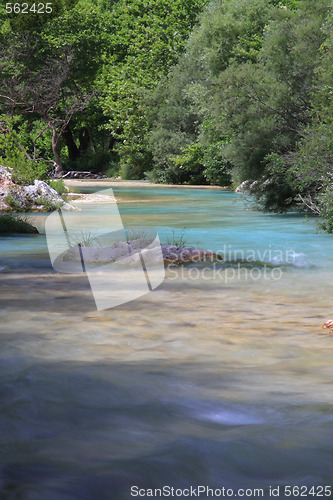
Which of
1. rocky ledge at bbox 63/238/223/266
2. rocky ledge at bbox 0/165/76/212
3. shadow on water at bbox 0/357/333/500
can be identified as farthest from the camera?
rocky ledge at bbox 0/165/76/212

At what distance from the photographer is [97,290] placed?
838 cm

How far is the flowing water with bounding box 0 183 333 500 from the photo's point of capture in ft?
11.4

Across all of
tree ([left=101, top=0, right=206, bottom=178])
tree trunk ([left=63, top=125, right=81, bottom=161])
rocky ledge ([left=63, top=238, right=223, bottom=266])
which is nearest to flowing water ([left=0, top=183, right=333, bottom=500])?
rocky ledge ([left=63, top=238, right=223, bottom=266])

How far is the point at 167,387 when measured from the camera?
187 inches

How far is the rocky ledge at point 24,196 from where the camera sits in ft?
65.2

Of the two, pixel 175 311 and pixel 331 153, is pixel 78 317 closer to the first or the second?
pixel 175 311

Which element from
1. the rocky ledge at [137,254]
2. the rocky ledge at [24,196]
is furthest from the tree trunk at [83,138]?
the rocky ledge at [137,254]

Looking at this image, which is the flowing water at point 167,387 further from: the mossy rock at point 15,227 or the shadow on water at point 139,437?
the mossy rock at point 15,227

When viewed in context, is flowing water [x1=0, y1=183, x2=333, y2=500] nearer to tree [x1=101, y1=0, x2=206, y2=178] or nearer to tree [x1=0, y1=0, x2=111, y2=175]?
tree [x1=101, y1=0, x2=206, y2=178]

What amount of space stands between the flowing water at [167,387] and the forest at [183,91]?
25.5 ft

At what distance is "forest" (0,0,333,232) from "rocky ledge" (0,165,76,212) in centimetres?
38

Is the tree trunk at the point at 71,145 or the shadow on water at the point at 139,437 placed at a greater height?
the tree trunk at the point at 71,145

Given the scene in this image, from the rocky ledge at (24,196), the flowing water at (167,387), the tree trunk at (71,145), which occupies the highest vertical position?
the tree trunk at (71,145)

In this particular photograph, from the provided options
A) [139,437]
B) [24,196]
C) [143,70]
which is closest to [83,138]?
[143,70]
